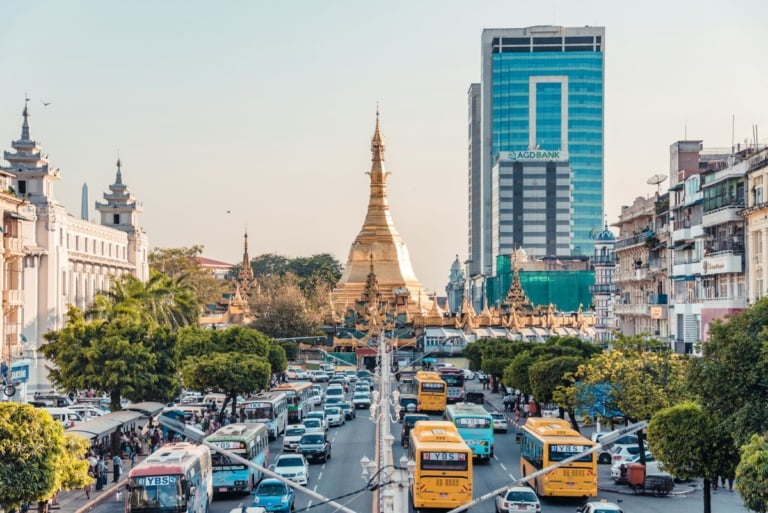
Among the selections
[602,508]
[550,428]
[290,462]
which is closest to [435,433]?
[550,428]

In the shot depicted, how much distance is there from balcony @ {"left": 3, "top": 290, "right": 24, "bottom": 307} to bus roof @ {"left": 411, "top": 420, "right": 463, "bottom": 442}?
31.1 meters

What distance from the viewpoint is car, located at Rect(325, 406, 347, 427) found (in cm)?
6512

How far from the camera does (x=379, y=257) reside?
145 m

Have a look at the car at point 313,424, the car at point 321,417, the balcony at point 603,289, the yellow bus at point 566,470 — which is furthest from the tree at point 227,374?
the balcony at point 603,289

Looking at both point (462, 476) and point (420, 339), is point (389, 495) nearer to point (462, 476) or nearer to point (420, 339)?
point (462, 476)

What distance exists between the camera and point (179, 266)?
6240 inches

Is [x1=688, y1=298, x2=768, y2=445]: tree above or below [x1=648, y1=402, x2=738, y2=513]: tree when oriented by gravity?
above

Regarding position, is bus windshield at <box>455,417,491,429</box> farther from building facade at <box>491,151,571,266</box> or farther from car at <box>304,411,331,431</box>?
building facade at <box>491,151,571,266</box>

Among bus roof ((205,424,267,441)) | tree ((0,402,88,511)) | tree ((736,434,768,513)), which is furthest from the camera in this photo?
bus roof ((205,424,267,441))

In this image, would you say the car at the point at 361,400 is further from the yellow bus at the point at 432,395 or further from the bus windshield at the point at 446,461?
the bus windshield at the point at 446,461

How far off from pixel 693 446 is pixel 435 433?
887 cm

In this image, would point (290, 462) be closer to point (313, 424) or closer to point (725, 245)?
point (313, 424)

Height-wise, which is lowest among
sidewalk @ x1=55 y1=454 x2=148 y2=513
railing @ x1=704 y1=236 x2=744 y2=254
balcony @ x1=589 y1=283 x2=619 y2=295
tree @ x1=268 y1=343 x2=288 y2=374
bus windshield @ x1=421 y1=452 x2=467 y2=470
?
sidewalk @ x1=55 y1=454 x2=148 y2=513

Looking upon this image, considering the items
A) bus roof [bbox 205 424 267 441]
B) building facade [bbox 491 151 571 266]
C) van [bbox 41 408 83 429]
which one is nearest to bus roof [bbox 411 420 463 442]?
bus roof [bbox 205 424 267 441]
